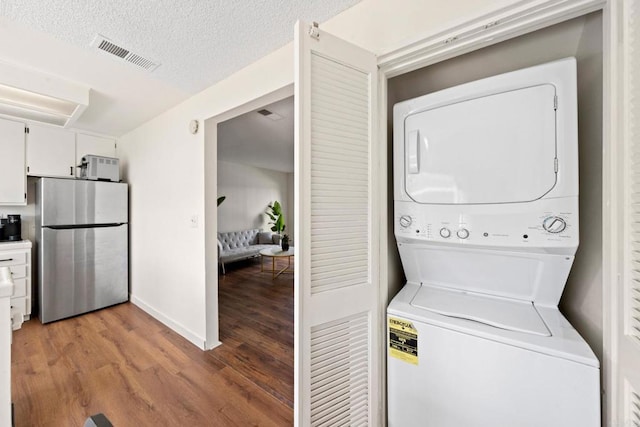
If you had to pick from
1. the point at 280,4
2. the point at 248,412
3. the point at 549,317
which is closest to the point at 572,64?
the point at 549,317

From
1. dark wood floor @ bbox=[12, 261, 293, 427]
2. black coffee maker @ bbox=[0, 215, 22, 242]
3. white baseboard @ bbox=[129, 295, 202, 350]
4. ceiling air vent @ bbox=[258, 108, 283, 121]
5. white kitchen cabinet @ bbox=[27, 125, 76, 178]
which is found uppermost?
ceiling air vent @ bbox=[258, 108, 283, 121]

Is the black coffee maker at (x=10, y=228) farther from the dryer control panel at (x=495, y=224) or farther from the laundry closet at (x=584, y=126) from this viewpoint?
the laundry closet at (x=584, y=126)

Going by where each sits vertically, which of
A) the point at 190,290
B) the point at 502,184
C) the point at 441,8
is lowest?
the point at 190,290

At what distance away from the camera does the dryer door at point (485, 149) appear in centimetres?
93

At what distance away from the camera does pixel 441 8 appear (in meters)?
1.02

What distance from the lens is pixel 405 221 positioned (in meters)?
1.23

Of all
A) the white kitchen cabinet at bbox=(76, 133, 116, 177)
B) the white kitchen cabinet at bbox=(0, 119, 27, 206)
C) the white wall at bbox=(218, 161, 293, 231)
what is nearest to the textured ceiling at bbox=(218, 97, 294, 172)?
the white wall at bbox=(218, 161, 293, 231)

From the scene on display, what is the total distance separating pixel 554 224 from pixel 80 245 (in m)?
4.16

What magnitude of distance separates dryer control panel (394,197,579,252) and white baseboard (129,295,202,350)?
206 cm

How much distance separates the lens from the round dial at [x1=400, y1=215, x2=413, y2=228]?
1.22 metres

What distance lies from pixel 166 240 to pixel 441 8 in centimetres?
290

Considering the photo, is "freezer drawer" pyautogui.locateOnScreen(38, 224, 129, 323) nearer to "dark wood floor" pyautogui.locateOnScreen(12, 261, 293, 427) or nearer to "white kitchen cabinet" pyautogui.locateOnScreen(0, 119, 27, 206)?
"dark wood floor" pyautogui.locateOnScreen(12, 261, 293, 427)

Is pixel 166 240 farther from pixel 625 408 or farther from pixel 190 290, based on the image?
pixel 625 408

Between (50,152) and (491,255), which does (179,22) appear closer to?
(491,255)
